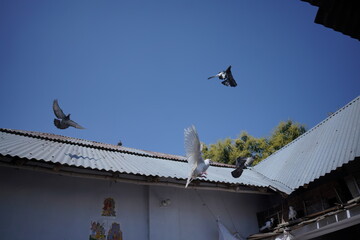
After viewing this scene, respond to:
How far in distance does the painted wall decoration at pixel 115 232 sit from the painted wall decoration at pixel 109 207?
0.27 meters

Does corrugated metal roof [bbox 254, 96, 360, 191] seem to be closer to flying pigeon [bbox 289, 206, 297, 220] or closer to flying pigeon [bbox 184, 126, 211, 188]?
flying pigeon [bbox 289, 206, 297, 220]

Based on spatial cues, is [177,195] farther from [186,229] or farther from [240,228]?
[240,228]

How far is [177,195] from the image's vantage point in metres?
8.00

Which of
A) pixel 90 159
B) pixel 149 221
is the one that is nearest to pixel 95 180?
pixel 90 159

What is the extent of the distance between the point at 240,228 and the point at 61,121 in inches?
240

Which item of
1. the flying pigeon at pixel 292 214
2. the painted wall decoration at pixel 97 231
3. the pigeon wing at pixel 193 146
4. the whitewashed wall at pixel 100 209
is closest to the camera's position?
the whitewashed wall at pixel 100 209

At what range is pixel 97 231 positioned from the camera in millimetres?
6473

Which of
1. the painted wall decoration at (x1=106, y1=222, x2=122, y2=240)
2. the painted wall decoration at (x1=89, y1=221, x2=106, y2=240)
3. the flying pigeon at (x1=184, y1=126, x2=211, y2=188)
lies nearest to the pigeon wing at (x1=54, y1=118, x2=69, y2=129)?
the painted wall decoration at (x1=89, y1=221, x2=106, y2=240)

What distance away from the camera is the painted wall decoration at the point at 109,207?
269 inches

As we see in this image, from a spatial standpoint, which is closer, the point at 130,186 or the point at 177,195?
the point at 130,186

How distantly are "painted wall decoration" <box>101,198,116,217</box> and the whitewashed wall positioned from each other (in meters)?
0.10

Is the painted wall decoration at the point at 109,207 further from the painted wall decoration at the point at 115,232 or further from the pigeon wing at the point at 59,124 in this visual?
the pigeon wing at the point at 59,124

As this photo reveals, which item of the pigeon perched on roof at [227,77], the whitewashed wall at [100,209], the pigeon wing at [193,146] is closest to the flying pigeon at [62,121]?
the whitewashed wall at [100,209]

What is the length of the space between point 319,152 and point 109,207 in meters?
6.34
